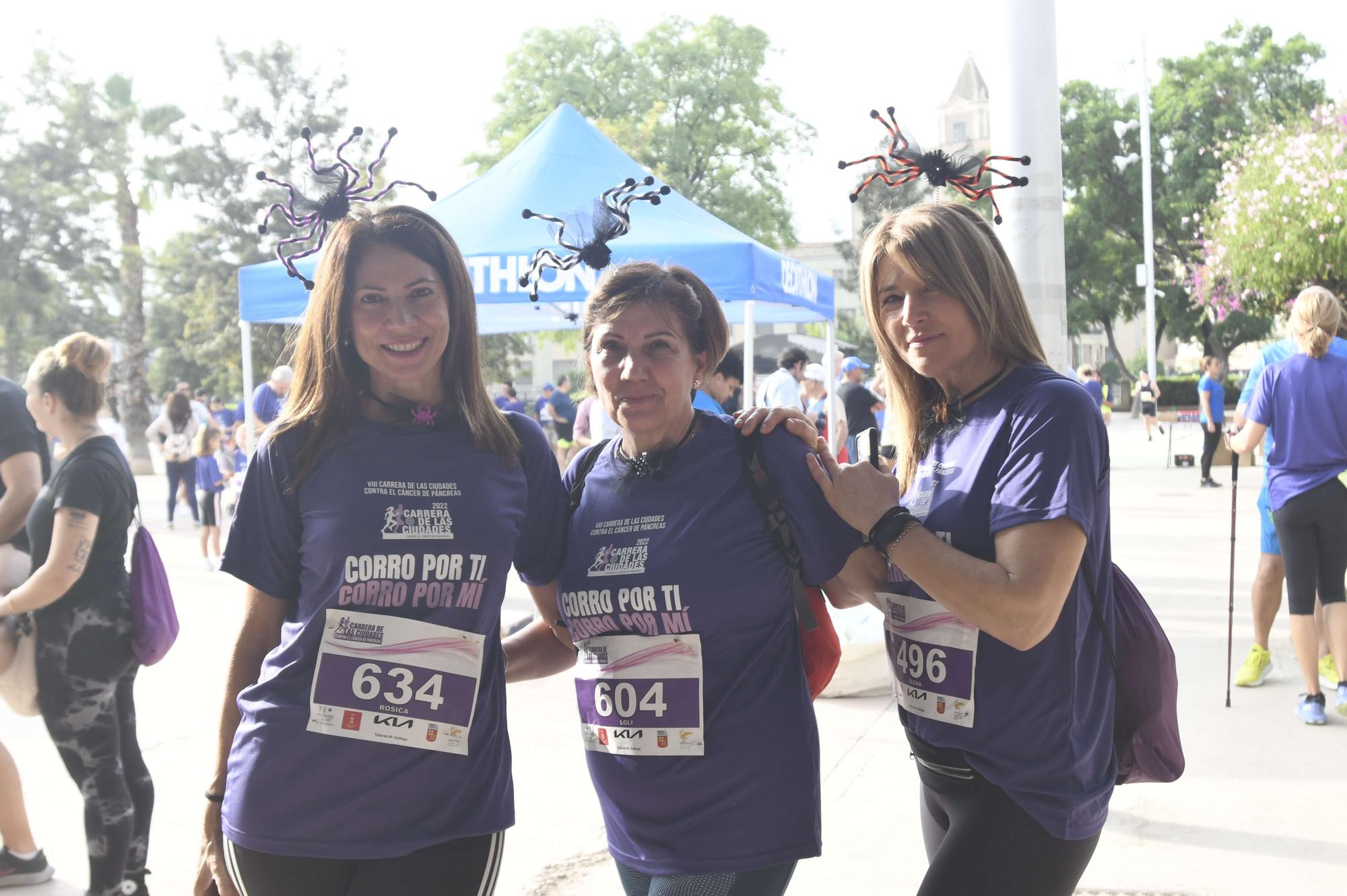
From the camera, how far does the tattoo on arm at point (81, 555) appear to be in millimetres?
3252

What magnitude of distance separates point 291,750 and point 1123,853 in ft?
10.1

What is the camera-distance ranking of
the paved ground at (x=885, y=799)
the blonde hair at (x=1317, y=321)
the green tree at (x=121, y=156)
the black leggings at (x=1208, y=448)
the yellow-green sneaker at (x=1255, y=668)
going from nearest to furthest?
the paved ground at (x=885, y=799) → the blonde hair at (x=1317, y=321) → the yellow-green sneaker at (x=1255, y=668) → the black leggings at (x=1208, y=448) → the green tree at (x=121, y=156)

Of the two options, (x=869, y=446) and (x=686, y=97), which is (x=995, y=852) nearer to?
(x=869, y=446)

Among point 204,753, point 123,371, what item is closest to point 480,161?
point 123,371

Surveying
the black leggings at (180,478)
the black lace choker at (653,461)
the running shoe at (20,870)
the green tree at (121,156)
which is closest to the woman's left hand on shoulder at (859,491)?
the black lace choker at (653,461)

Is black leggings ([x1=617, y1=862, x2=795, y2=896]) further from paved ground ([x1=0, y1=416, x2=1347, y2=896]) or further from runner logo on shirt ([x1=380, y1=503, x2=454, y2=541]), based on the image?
paved ground ([x1=0, y1=416, x2=1347, y2=896])

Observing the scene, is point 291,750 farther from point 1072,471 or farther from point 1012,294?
point 1012,294

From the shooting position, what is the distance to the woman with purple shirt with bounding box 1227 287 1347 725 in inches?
203

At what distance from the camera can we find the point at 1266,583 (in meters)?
5.76

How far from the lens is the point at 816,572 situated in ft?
6.80

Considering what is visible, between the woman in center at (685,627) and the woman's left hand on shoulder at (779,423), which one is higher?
the woman's left hand on shoulder at (779,423)

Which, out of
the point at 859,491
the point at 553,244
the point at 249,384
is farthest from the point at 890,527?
the point at 249,384

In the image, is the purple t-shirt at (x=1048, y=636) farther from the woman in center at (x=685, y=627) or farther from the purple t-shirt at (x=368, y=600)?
the purple t-shirt at (x=368, y=600)

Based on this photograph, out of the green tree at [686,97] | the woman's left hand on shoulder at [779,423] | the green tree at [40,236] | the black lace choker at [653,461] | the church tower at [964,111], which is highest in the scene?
the church tower at [964,111]
